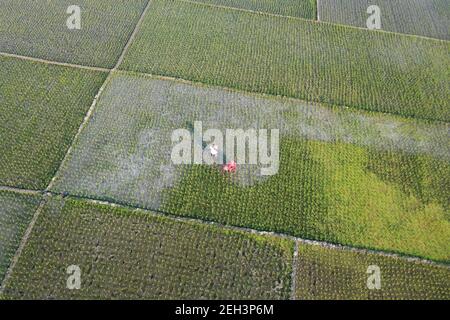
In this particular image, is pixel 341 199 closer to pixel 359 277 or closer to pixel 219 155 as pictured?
pixel 359 277

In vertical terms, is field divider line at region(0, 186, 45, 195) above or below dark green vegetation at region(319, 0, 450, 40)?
below

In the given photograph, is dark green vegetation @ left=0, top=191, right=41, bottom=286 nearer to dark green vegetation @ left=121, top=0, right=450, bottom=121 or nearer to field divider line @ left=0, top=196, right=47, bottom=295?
field divider line @ left=0, top=196, right=47, bottom=295

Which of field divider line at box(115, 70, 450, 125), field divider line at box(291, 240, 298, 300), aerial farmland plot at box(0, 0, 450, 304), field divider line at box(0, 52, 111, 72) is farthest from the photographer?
field divider line at box(0, 52, 111, 72)

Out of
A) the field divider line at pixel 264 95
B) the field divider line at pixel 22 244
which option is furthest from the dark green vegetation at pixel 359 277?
the field divider line at pixel 22 244

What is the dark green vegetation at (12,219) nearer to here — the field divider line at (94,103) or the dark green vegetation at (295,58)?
the field divider line at (94,103)

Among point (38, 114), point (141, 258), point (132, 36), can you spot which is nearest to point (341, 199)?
point (141, 258)

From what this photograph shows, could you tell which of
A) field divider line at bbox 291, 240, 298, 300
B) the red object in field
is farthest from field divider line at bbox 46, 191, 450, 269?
the red object in field
